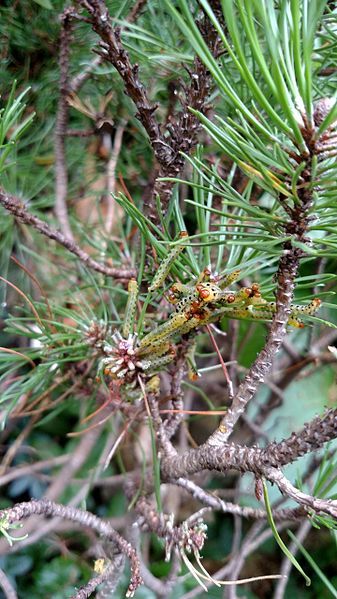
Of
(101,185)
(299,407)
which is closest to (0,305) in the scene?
(101,185)

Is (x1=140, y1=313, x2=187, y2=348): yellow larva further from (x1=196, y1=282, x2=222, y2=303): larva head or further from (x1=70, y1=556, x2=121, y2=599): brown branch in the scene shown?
(x1=70, y1=556, x2=121, y2=599): brown branch

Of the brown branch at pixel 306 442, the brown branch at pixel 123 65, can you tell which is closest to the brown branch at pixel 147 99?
the brown branch at pixel 123 65

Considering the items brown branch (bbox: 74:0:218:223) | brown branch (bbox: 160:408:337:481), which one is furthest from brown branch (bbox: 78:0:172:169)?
brown branch (bbox: 160:408:337:481)

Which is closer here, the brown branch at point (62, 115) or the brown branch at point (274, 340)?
the brown branch at point (274, 340)

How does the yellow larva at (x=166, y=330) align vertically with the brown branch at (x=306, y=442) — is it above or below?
above

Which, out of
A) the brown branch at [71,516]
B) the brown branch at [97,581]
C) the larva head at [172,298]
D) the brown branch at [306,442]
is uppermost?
the larva head at [172,298]

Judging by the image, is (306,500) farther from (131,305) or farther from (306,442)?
(131,305)

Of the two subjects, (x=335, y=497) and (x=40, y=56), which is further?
(x=40, y=56)

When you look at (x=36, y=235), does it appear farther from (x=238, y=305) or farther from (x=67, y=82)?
(x=238, y=305)

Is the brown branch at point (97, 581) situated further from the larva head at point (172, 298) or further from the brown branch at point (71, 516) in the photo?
the larva head at point (172, 298)
